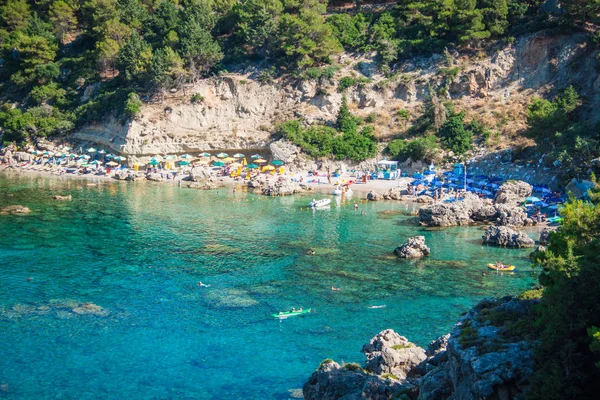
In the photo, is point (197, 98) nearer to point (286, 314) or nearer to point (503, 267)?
point (503, 267)

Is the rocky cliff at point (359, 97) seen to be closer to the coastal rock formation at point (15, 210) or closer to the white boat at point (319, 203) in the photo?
the white boat at point (319, 203)

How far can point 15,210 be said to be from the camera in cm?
5784

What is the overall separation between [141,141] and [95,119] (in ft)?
39.4

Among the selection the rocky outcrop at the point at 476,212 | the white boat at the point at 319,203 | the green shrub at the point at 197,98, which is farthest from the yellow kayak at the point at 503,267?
the green shrub at the point at 197,98

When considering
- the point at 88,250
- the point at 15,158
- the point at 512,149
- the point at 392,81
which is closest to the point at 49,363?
the point at 88,250

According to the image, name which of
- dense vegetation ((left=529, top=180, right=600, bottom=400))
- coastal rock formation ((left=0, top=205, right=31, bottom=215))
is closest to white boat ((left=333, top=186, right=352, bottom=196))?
coastal rock formation ((left=0, top=205, right=31, bottom=215))

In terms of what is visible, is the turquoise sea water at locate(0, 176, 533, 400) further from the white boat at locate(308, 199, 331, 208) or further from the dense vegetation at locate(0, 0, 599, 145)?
the dense vegetation at locate(0, 0, 599, 145)

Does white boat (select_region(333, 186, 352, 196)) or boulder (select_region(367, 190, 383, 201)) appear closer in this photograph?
boulder (select_region(367, 190, 383, 201))

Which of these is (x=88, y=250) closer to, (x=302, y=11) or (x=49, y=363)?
(x=49, y=363)

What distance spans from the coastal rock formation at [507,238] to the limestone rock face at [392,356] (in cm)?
2446

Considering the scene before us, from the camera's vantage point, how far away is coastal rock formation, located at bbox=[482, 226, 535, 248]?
46250 millimetres

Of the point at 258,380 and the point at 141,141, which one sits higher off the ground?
the point at 141,141

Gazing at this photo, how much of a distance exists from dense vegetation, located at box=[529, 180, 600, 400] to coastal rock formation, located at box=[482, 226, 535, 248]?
2906cm

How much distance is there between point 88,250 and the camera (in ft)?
149
